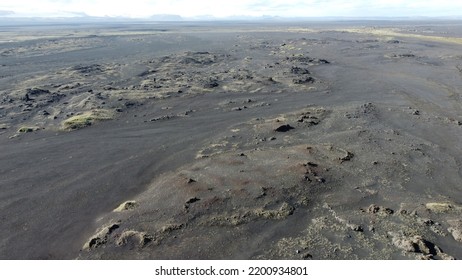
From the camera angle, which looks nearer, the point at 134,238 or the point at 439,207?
the point at 134,238

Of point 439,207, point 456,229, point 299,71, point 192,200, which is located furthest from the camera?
point 299,71

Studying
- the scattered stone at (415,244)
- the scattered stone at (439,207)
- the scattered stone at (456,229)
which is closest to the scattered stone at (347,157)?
the scattered stone at (439,207)

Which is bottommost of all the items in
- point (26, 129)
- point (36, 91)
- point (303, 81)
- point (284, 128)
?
point (36, 91)

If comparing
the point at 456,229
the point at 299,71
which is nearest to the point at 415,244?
the point at 456,229

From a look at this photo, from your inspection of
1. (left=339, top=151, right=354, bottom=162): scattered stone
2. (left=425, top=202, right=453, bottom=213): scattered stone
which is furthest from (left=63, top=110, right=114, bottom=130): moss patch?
(left=425, top=202, right=453, bottom=213): scattered stone

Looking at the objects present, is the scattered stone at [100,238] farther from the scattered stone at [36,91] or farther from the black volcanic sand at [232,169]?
the scattered stone at [36,91]

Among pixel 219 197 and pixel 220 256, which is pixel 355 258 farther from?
pixel 219 197

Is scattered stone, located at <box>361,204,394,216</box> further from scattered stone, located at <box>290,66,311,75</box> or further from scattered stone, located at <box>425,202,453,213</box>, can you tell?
scattered stone, located at <box>290,66,311,75</box>

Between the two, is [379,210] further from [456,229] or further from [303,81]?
[303,81]
